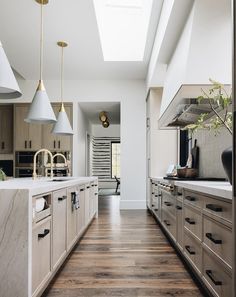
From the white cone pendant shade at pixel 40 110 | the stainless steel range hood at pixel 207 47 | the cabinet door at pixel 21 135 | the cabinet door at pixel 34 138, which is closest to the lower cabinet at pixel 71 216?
the white cone pendant shade at pixel 40 110

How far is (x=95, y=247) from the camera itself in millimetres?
3371

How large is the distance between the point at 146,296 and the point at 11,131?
5.56 m

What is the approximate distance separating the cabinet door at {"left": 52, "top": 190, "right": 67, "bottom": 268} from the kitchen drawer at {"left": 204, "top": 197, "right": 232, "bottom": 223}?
1.11 metres

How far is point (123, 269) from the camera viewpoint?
103 inches

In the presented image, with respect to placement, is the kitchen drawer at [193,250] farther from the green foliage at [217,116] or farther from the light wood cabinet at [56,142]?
the light wood cabinet at [56,142]

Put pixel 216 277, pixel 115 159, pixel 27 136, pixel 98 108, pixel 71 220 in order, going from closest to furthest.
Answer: pixel 216 277 < pixel 71 220 < pixel 27 136 < pixel 98 108 < pixel 115 159

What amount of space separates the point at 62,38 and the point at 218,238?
381 centimetres

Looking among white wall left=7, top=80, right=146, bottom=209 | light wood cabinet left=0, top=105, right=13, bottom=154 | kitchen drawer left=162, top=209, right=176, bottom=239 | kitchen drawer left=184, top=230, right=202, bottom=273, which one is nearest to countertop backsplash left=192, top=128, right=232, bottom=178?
kitchen drawer left=162, top=209, right=176, bottom=239

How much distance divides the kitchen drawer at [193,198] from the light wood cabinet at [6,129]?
5.14m

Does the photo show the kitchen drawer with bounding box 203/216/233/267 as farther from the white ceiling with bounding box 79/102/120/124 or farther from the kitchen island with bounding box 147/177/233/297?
the white ceiling with bounding box 79/102/120/124

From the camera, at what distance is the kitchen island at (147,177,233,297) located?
1576 millimetres

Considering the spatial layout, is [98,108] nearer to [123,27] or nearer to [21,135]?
[21,135]

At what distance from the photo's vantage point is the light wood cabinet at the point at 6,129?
677 cm

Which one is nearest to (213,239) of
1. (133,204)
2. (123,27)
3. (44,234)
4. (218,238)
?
(218,238)
